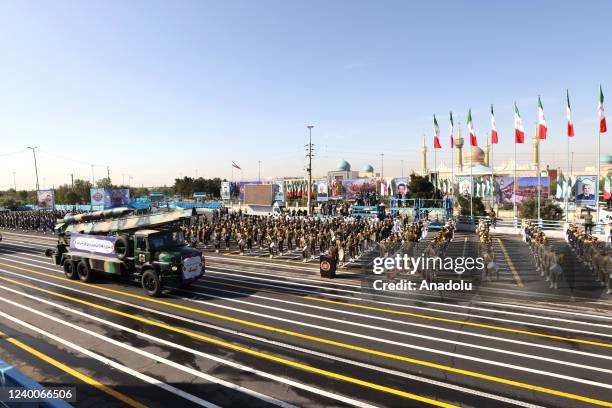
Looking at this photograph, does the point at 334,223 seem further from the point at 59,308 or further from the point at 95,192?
the point at 95,192

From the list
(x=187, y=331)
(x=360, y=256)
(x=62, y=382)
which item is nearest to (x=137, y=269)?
(x=187, y=331)

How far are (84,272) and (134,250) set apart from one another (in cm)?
374

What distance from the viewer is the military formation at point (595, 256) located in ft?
45.0

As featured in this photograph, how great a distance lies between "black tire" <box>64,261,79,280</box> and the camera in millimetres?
16391

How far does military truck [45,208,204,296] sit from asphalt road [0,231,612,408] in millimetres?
803

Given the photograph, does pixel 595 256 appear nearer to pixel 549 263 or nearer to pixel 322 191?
pixel 549 263

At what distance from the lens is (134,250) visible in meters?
14.3

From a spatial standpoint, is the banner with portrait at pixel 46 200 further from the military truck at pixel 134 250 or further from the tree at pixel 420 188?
the tree at pixel 420 188

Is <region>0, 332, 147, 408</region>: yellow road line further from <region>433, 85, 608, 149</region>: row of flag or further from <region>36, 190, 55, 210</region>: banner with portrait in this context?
<region>36, 190, 55, 210</region>: banner with portrait

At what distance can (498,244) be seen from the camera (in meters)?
25.6

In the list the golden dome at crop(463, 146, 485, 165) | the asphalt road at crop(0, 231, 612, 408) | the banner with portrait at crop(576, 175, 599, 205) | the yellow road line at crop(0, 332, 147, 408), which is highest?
the golden dome at crop(463, 146, 485, 165)

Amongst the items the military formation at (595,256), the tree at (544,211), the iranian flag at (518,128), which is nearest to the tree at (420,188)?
the tree at (544,211)

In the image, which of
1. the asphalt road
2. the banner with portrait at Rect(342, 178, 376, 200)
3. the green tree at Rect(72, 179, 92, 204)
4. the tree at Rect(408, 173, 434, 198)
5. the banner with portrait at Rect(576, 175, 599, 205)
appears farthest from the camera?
the green tree at Rect(72, 179, 92, 204)

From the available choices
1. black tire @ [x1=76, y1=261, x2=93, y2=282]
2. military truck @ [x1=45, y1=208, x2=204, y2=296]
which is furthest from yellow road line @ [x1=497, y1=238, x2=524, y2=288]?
black tire @ [x1=76, y1=261, x2=93, y2=282]
